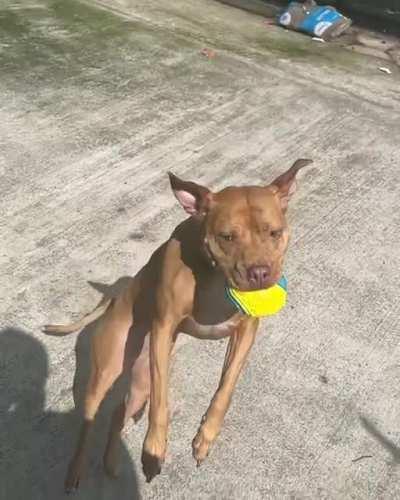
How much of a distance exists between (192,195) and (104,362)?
0.98 metres

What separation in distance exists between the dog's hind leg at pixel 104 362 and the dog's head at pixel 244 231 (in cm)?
64

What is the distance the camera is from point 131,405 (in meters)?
3.49

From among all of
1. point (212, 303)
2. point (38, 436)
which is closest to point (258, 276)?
point (212, 303)

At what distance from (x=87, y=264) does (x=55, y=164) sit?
1564 millimetres

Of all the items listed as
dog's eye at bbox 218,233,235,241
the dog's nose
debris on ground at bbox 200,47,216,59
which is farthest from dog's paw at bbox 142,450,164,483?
debris on ground at bbox 200,47,216,59

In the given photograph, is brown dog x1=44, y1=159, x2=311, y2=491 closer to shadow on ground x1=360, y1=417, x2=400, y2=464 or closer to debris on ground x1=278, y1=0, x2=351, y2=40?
shadow on ground x1=360, y1=417, x2=400, y2=464

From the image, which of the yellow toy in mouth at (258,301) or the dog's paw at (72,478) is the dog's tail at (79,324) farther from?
the yellow toy in mouth at (258,301)

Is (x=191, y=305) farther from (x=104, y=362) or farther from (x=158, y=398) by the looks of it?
(x=104, y=362)

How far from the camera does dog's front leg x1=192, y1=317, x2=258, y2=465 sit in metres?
3.20

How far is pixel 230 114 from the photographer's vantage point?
23.3 ft

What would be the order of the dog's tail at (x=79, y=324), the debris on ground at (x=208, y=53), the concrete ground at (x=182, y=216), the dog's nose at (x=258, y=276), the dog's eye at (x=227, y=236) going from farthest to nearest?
the debris on ground at (x=208, y=53)
the dog's tail at (x=79, y=324)
the concrete ground at (x=182, y=216)
the dog's eye at (x=227, y=236)
the dog's nose at (x=258, y=276)

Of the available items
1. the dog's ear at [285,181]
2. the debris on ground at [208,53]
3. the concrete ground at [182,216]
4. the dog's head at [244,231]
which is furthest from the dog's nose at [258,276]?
the debris on ground at [208,53]

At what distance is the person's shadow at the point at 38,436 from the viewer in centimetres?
337

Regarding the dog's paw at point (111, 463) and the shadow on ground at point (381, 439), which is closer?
the dog's paw at point (111, 463)
